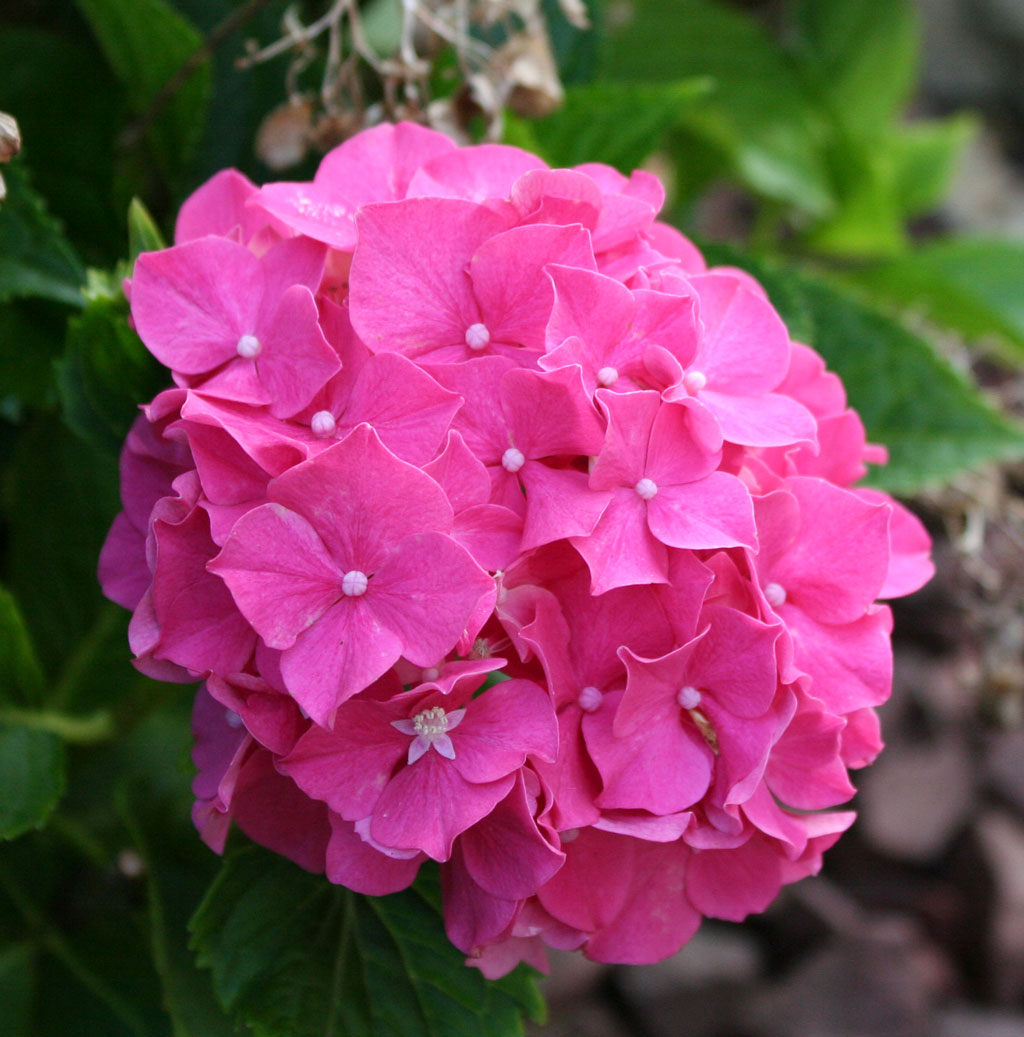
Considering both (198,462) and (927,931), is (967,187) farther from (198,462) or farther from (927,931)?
(198,462)

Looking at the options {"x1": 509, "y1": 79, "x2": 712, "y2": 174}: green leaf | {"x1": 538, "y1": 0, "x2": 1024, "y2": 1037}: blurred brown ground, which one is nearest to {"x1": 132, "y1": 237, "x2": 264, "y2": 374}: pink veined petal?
{"x1": 509, "y1": 79, "x2": 712, "y2": 174}: green leaf

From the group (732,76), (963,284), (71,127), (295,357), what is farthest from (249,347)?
(732,76)

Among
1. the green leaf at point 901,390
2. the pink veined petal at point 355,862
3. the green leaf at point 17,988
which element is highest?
the pink veined petal at point 355,862

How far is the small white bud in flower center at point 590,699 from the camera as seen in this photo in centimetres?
49

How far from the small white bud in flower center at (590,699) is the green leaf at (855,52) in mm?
1302

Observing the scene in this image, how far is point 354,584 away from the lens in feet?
1.46

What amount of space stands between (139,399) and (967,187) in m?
2.00

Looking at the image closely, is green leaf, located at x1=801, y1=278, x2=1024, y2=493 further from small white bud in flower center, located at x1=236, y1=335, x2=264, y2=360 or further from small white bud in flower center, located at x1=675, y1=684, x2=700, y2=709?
small white bud in flower center, located at x1=236, y1=335, x2=264, y2=360

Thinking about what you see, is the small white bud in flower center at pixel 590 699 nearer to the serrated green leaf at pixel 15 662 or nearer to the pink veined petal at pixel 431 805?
the pink veined petal at pixel 431 805

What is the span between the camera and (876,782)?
61.6 inches

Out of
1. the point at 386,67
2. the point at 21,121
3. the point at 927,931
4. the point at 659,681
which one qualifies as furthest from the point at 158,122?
the point at 927,931

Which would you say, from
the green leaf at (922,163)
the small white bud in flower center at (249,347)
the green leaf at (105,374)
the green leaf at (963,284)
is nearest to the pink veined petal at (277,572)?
the small white bud in flower center at (249,347)

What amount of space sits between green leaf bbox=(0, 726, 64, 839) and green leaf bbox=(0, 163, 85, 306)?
0.30m

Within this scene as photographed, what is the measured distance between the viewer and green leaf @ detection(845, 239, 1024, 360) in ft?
3.84
